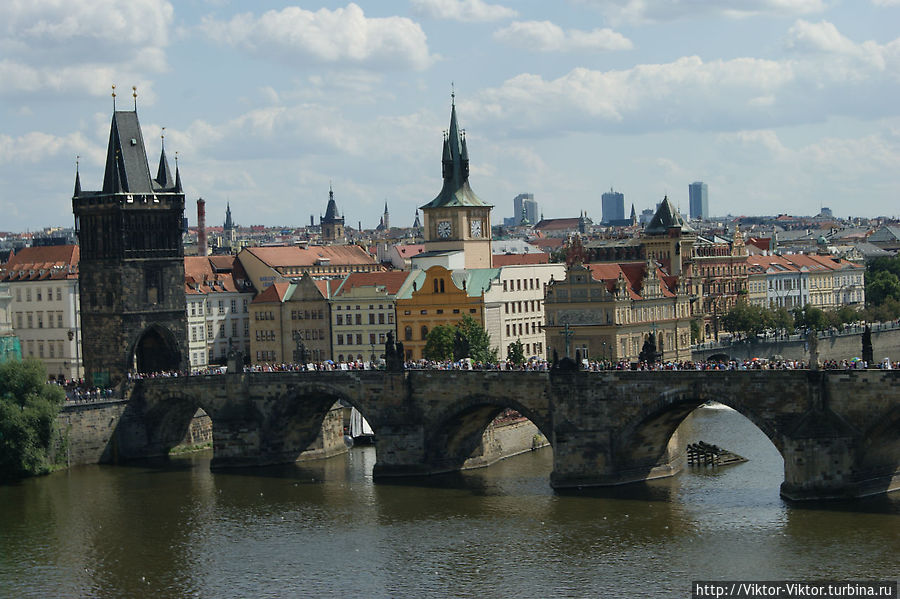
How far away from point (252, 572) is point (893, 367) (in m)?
34.6

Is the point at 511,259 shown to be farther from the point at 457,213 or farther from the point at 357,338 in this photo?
the point at 357,338

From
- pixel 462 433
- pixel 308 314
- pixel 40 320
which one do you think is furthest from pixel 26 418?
pixel 308 314

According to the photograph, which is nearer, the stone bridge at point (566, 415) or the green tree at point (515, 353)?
the stone bridge at point (566, 415)

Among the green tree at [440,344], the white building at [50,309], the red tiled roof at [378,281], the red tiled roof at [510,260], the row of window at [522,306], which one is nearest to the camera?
the green tree at [440,344]

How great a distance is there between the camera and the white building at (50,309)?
14788cm

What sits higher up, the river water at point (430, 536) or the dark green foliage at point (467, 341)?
the dark green foliage at point (467, 341)

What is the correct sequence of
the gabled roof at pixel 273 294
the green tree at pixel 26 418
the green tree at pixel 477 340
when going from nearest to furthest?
the green tree at pixel 26 418 → the green tree at pixel 477 340 → the gabled roof at pixel 273 294

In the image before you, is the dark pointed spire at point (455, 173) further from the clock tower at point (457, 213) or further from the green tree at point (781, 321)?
the green tree at point (781, 321)

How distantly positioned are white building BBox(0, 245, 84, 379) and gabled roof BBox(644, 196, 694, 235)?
68.4 metres

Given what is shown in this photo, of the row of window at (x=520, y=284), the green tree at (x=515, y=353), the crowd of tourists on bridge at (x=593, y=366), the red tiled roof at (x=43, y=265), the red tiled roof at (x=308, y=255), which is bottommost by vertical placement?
the crowd of tourists on bridge at (x=593, y=366)

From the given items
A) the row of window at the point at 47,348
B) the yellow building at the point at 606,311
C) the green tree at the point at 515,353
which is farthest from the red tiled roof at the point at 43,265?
the yellow building at the point at 606,311

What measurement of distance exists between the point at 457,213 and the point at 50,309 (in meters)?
39.3

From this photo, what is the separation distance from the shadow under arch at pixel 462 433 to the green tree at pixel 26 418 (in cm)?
2598

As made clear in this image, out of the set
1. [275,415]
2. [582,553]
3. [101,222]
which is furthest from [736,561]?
[101,222]
